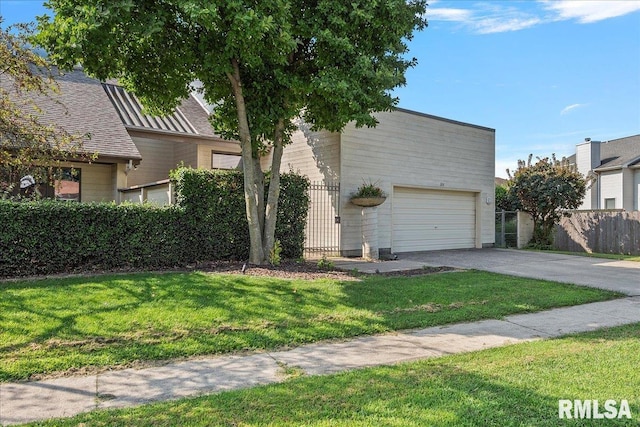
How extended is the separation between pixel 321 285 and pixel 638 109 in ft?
63.0

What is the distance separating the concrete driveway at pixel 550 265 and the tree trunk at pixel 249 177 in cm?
498

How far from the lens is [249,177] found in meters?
9.34

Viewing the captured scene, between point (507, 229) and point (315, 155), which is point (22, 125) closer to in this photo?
point (315, 155)

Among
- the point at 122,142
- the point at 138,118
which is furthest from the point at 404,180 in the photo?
the point at 138,118

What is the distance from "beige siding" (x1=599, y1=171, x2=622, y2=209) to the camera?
78.7 ft

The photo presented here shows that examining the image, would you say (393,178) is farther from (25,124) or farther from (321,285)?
(25,124)

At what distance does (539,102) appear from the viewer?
1677 cm

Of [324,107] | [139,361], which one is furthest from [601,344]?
[324,107]

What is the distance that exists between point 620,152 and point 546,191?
45.2 ft

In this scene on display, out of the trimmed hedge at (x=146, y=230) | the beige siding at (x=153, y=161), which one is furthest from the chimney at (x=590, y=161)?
the beige siding at (x=153, y=161)

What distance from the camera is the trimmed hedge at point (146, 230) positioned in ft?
25.6

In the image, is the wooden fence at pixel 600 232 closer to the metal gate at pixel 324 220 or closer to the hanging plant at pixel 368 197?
the hanging plant at pixel 368 197

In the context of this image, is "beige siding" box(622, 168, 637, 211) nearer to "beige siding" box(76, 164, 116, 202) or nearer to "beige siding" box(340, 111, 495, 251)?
"beige siding" box(340, 111, 495, 251)

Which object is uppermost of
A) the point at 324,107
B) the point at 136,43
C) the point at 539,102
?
the point at 539,102
